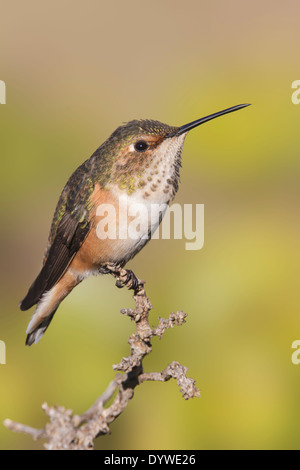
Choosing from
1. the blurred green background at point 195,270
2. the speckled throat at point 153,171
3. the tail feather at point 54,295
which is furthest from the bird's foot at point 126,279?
the tail feather at point 54,295

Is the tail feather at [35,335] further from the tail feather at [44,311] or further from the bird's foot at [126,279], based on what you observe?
the bird's foot at [126,279]

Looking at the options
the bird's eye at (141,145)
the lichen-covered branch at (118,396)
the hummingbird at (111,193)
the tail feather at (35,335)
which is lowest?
the lichen-covered branch at (118,396)

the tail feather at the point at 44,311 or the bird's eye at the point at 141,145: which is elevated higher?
the bird's eye at the point at 141,145

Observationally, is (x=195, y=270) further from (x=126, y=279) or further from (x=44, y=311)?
(x=44, y=311)

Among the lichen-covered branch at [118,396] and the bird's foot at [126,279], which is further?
the bird's foot at [126,279]

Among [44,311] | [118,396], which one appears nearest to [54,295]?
[44,311]

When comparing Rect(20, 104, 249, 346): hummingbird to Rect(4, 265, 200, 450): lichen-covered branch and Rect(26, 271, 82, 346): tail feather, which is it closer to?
Rect(26, 271, 82, 346): tail feather

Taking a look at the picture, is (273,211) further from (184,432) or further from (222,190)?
(184,432)

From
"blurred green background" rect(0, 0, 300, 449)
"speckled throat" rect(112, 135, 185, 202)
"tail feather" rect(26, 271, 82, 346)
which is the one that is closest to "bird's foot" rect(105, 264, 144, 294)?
"blurred green background" rect(0, 0, 300, 449)
